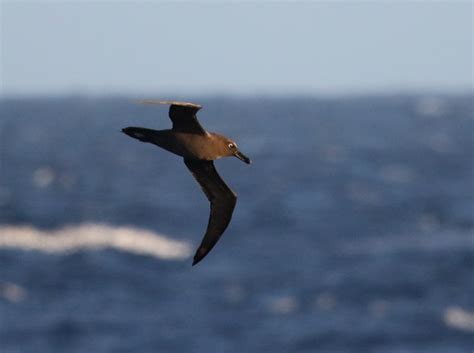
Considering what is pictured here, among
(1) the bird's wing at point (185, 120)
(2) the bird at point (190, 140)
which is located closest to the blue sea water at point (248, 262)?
(2) the bird at point (190, 140)

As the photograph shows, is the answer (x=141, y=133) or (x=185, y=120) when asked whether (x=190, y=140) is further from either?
(x=141, y=133)

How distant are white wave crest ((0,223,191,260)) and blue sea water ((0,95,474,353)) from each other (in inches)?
5.1

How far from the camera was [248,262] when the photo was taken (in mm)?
63969

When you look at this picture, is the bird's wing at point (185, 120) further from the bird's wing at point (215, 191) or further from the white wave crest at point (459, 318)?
the white wave crest at point (459, 318)

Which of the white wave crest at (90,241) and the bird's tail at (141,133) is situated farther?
the white wave crest at (90,241)

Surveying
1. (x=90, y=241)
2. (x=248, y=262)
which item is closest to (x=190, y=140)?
(x=248, y=262)

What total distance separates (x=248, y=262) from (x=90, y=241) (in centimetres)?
887

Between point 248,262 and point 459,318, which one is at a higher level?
point 248,262

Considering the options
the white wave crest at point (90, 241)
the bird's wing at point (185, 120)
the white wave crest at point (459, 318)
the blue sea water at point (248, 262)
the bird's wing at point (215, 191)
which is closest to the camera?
the bird's wing at point (185, 120)

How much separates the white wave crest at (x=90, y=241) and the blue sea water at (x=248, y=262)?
13 cm

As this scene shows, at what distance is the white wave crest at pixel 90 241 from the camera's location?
66.1 metres

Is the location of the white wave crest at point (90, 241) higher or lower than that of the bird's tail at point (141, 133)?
lower

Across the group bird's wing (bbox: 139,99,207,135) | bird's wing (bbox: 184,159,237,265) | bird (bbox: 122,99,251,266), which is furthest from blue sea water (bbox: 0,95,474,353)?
bird's wing (bbox: 139,99,207,135)

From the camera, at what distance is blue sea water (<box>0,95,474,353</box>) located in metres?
51.4
